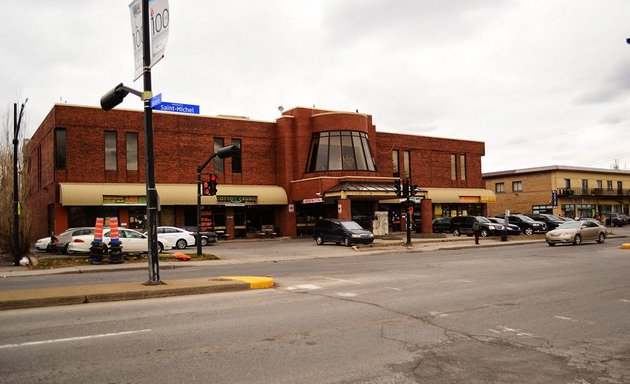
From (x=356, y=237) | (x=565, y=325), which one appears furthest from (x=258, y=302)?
(x=356, y=237)

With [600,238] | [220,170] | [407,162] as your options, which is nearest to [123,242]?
[220,170]

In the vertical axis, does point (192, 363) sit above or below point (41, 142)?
below

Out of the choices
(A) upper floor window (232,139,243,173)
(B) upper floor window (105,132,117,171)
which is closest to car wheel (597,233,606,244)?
(A) upper floor window (232,139,243,173)

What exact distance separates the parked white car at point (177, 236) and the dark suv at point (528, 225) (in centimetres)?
2557

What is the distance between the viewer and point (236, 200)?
1556 inches

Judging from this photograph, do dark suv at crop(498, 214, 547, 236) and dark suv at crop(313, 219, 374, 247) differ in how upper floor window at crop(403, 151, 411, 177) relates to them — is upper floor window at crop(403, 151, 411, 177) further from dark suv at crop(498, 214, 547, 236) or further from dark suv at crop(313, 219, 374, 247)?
dark suv at crop(313, 219, 374, 247)

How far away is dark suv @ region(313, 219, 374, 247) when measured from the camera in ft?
99.7

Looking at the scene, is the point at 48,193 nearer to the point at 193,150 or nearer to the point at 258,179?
the point at 193,150

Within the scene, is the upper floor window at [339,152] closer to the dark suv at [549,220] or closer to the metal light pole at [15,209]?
the dark suv at [549,220]

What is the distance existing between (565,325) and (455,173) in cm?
4650

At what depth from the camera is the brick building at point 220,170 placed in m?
34.8

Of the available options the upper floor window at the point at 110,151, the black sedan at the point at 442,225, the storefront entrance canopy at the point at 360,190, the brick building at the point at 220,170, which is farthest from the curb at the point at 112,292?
the black sedan at the point at 442,225

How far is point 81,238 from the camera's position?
2430 cm

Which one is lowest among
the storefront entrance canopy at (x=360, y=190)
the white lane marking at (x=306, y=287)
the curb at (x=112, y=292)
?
the white lane marking at (x=306, y=287)
